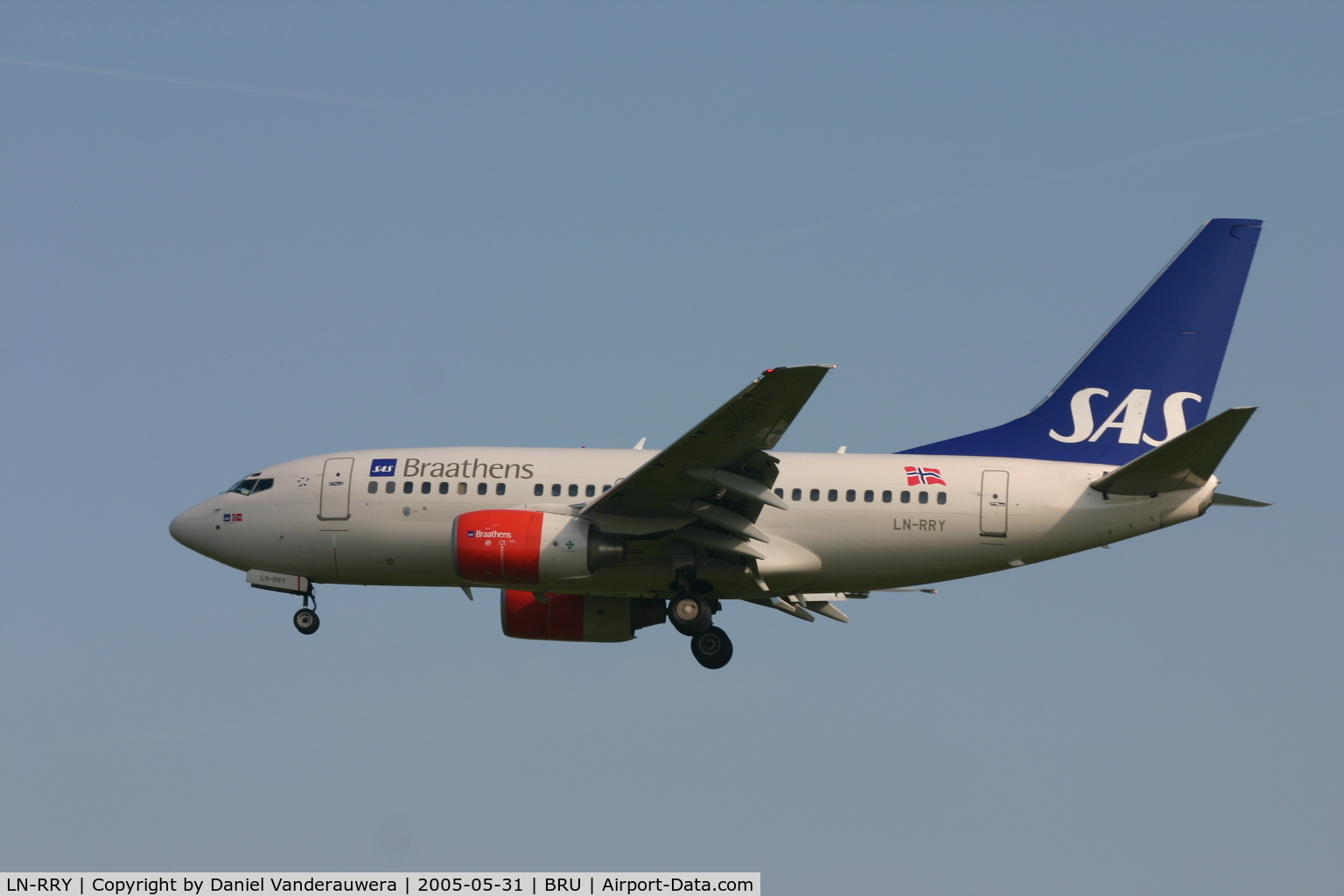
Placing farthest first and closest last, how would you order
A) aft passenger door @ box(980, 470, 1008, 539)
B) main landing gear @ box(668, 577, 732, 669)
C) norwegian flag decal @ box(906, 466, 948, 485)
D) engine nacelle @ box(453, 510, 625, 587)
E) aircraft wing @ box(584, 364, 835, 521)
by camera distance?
main landing gear @ box(668, 577, 732, 669), norwegian flag decal @ box(906, 466, 948, 485), aft passenger door @ box(980, 470, 1008, 539), engine nacelle @ box(453, 510, 625, 587), aircraft wing @ box(584, 364, 835, 521)

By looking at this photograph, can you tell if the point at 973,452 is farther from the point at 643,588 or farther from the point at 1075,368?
the point at 643,588

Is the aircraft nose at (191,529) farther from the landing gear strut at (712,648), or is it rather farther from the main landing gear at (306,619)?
the landing gear strut at (712,648)

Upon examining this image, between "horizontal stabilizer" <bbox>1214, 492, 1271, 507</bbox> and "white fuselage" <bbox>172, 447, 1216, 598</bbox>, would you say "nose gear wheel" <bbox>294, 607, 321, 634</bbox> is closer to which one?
"white fuselage" <bbox>172, 447, 1216, 598</bbox>

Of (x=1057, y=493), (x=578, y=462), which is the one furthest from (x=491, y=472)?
(x=1057, y=493)

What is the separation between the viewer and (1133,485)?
108 feet

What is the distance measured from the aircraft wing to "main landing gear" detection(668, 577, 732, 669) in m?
1.99

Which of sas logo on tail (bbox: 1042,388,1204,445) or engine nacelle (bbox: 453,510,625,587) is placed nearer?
engine nacelle (bbox: 453,510,625,587)

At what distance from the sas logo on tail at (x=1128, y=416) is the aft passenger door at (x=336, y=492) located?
15986mm

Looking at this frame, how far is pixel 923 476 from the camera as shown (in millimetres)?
33844

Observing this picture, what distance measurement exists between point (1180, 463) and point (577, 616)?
14.4 metres

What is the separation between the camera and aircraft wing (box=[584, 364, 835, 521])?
29.1 meters

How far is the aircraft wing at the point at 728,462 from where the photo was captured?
29.1 m

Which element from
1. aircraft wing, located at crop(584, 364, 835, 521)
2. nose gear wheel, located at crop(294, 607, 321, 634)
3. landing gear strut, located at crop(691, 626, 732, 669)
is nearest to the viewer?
aircraft wing, located at crop(584, 364, 835, 521)

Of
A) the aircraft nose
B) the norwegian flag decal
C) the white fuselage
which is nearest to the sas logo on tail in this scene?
the white fuselage
